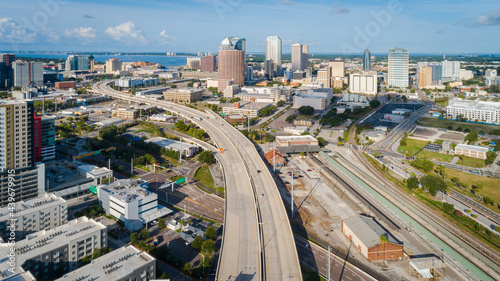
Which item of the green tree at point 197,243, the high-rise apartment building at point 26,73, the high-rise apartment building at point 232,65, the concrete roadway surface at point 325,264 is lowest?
the concrete roadway surface at point 325,264

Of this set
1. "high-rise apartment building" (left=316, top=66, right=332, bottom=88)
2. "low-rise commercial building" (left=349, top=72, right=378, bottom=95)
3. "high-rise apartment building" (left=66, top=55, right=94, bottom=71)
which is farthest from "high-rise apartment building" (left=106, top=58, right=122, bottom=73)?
"low-rise commercial building" (left=349, top=72, right=378, bottom=95)

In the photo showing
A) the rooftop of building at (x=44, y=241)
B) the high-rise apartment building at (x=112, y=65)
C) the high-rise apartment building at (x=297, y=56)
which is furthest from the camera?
the high-rise apartment building at (x=297, y=56)

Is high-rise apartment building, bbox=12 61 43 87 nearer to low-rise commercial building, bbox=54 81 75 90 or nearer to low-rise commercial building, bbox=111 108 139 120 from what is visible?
low-rise commercial building, bbox=54 81 75 90

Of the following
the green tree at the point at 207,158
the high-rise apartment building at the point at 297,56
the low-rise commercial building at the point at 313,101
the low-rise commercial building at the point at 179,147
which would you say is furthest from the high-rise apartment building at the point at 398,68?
the green tree at the point at 207,158

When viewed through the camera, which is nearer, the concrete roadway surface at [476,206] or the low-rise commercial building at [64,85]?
the concrete roadway surface at [476,206]

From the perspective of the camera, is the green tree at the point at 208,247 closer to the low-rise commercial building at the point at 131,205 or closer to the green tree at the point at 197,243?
the green tree at the point at 197,243

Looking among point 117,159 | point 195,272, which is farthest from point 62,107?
point 195,272

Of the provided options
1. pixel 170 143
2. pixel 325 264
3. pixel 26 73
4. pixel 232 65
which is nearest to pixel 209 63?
pixel 232 65
